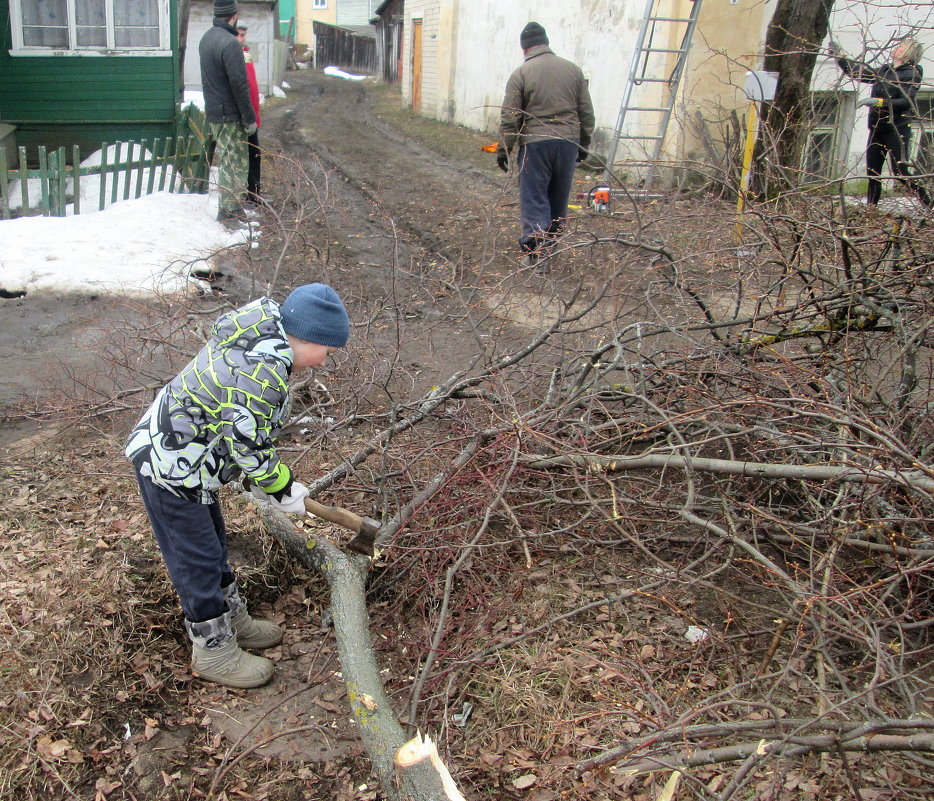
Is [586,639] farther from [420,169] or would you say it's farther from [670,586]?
[420,169]

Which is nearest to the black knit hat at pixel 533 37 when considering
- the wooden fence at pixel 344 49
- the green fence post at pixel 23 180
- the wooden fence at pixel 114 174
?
the wooden fence at pixel 114 174

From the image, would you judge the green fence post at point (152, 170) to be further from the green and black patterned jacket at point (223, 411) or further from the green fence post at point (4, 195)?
the green and black patterned jacket at point (223, 411)

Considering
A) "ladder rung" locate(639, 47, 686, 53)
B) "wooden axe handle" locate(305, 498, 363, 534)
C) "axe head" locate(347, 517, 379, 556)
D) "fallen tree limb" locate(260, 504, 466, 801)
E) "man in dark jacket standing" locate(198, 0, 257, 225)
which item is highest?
"ladder rung" locate(639, 47, 686, 53)

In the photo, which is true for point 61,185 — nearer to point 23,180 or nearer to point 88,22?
point 23,180

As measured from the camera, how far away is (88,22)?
9484 millimetres

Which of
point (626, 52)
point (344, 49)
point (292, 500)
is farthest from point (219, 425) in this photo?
point (344, 49)

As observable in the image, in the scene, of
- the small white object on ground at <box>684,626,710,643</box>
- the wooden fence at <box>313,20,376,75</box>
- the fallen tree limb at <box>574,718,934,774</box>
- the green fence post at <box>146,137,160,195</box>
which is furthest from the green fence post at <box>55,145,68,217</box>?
the wooden fence at <box>313,20,376,75</box>

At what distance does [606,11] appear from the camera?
11250mm

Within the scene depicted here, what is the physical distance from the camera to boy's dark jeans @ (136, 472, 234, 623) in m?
2.47

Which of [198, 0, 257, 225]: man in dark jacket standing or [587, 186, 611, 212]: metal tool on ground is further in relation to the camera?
[587, 186, 611, 212]: metal tool on ground

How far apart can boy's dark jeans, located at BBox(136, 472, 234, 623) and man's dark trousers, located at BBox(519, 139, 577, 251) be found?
14.4 ft

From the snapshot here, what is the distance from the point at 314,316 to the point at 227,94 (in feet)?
20.9

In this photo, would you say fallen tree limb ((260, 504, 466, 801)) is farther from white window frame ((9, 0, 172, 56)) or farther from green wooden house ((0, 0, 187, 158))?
white window frame ((9, 0, 172, 56))

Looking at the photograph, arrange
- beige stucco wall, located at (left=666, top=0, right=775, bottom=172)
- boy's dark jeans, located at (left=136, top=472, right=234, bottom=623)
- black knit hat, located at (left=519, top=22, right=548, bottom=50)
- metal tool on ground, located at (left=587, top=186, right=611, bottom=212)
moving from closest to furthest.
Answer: boy's dark jeans, located at (left=136, top=472, right=234, bottom=623), black knit hat, located at (left=519, top=22, right=548, bottom=50), metal tool on ground, located at (left=587, top=186, right=611, bottom=212), beige stucco wall, located at (left=666, top=0, right=775, bottom=172)
